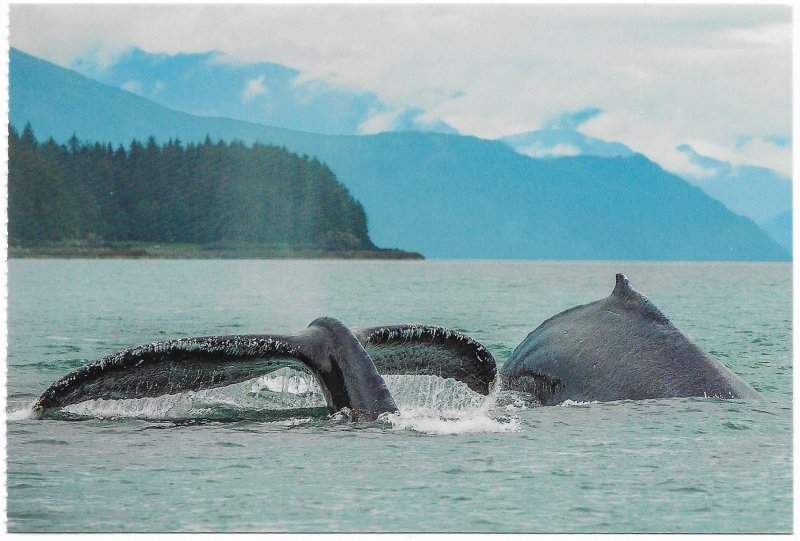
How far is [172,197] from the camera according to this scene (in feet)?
191

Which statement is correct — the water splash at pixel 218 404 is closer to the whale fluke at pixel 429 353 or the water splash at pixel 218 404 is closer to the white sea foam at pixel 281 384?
the white sea foam at pixel 281 384

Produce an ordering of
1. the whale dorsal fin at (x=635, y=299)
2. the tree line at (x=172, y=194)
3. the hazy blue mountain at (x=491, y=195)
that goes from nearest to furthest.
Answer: the whale dorsal fin at (x=635, y=299), the tree line at (x=172, y=194), the hazy blue mountain at (x=491, y=195)

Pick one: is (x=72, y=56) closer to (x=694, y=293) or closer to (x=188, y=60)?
(x=188, y=60)

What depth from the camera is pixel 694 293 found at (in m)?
46.9

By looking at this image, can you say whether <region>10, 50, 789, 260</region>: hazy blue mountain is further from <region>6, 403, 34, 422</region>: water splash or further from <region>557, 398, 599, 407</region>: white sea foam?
<region>557, 398, 599, 407</region>: white sea foam

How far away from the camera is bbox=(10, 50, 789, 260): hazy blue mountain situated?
198 ft

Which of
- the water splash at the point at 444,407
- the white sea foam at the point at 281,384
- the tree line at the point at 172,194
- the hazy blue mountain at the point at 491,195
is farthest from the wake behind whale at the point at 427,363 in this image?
the hazy blue mountain at the point at 491,195

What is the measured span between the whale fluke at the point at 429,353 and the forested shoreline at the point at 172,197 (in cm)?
2404

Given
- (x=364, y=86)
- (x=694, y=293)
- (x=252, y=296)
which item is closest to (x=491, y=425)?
(x=364, y=86)

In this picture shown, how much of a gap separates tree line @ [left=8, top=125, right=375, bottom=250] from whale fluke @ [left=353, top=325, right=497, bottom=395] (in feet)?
78.1

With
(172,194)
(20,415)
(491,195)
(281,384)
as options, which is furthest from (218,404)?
(491,195)

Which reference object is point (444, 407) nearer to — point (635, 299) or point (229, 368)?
point (635, 299)

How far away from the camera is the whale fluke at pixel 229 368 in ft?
26.9

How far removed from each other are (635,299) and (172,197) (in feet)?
163
